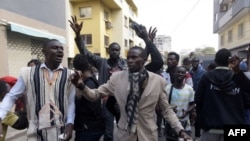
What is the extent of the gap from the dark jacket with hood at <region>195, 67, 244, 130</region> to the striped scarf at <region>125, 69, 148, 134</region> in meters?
1.02

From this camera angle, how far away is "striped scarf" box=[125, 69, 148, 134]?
240 centimetres

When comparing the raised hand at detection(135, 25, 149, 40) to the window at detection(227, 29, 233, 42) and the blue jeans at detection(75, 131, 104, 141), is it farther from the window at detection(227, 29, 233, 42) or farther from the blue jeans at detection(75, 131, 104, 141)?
the window at detection(227, 29, 233, 42)

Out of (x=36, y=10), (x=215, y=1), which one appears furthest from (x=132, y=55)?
(x=215, y=1)

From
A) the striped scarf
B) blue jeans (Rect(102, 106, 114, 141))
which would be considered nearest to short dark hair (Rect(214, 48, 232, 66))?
the striped scarf

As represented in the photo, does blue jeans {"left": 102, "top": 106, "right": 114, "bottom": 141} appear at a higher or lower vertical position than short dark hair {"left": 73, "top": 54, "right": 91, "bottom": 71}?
lower

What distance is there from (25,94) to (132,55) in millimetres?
1094

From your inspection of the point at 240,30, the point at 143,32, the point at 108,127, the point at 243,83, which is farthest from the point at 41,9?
the point at 240,30

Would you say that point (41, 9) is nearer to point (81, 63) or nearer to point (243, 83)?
point (81, 63)

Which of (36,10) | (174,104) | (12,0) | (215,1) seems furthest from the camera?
(215,1)

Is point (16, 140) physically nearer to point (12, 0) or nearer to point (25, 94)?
point (25, 94)

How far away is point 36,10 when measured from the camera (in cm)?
978

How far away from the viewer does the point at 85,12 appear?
84.0 feet

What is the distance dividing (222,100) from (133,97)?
1.23 m

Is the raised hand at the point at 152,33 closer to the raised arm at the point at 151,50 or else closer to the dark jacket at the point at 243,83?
the raised arm at the point at 151,50
